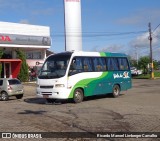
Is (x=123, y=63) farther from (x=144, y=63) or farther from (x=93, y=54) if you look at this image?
(x=144, y=63)

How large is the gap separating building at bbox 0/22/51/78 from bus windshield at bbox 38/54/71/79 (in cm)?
2056

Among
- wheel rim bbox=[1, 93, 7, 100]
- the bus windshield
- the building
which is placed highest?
the building

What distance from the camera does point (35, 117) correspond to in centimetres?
1376

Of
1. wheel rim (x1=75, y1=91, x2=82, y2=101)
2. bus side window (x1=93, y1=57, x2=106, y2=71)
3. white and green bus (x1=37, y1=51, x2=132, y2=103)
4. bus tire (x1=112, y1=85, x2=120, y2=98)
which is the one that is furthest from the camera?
bus tire (x1=112, y1=85, x2=120, y2=98)

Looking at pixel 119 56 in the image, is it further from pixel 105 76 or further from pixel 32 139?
pixel 32 139

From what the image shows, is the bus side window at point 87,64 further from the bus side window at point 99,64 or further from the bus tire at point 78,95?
the bus tire at point 78,95

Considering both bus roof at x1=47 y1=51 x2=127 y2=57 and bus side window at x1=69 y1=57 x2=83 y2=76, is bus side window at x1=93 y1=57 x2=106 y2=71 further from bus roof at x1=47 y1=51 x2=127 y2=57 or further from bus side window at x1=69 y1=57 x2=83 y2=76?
bus side window at x1=69 y1=57 x2=83 y2=76

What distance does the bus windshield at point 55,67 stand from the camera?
1895cm

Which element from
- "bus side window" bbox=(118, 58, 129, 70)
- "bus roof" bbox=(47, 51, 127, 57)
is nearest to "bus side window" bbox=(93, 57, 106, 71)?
"bus roof" bbox=(47, 51, 127, 57)

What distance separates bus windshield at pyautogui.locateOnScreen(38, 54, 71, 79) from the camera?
62.2 ft

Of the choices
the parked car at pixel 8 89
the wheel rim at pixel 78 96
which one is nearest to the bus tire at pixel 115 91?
the wheel rim at pixel 78 96

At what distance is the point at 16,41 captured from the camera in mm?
40844

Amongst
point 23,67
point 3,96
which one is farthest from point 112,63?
point 23,67

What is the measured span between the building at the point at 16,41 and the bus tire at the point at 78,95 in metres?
21.2
